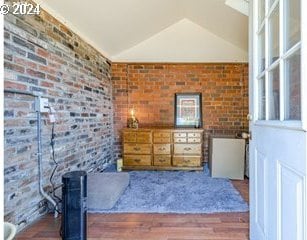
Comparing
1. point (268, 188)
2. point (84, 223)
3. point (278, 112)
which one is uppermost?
point (278, 112)

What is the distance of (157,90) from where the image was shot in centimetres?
485

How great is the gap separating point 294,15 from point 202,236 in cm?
162

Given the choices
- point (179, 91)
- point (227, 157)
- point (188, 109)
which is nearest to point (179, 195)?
point (227, 157)

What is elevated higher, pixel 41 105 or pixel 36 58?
pixel 36 58

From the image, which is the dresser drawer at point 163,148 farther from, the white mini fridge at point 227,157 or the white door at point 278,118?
the white door at point 278,118

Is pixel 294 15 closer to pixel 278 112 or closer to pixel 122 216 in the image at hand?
pixel 278 112

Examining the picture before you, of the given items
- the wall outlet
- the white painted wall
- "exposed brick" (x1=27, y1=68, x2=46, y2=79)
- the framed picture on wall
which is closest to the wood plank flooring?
the wall outlet

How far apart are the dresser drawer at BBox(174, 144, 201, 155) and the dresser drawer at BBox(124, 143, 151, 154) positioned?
1.55 feet

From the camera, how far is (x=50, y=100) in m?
2.58

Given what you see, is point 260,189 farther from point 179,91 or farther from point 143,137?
point 179,91

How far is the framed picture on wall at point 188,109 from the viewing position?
4789 mm

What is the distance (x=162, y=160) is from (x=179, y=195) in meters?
1.39

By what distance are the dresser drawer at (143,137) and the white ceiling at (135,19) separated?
5.00 ft

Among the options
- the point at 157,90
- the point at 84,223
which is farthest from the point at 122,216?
the point at 157,90
